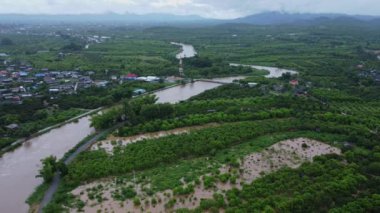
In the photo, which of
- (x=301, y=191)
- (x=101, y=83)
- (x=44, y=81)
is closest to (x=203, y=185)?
(x=301, y=191)

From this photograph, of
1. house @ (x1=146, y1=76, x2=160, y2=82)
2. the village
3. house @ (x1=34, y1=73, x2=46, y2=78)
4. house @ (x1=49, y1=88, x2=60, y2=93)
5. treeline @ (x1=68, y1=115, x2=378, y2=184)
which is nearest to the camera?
treeline @ (x1=68, y1=115, x2=378, y2=184)

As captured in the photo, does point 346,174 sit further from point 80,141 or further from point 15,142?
point 15,142

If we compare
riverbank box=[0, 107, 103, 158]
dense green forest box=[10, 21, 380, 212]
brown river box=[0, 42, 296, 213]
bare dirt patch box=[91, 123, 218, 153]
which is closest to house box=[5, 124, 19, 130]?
riverbank box=[0, 107, 103, 158]

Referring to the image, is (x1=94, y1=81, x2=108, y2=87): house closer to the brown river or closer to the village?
the village

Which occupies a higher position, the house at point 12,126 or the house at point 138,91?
the house at point 138,91

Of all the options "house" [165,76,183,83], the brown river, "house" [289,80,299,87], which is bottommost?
the brown river

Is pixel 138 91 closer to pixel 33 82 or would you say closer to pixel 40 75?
pixel 33 82

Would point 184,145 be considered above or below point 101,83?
below

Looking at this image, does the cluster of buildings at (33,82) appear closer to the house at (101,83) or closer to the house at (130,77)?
the house at (101,83)

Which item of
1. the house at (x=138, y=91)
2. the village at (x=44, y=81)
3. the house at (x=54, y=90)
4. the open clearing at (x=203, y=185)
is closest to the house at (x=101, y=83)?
the village at (x=44, y=81)
